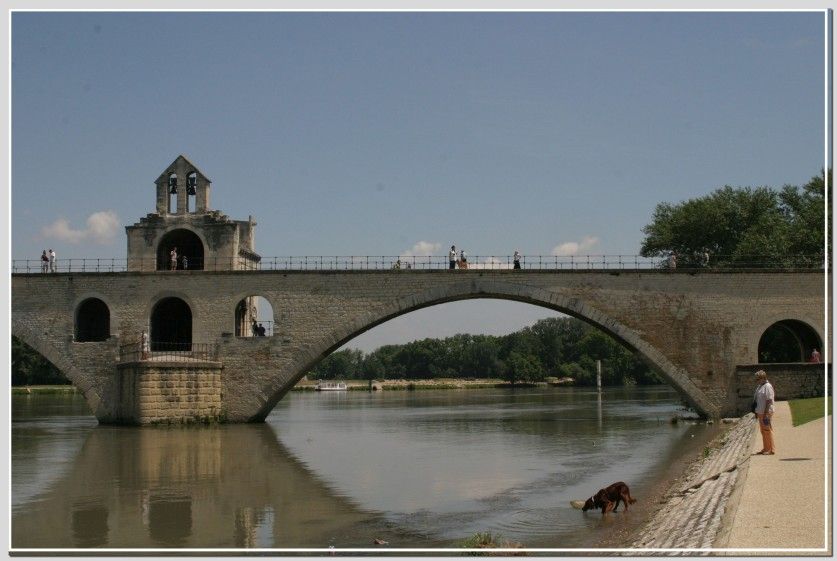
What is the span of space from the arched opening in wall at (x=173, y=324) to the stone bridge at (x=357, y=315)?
2914 mm

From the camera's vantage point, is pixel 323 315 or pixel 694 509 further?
pixel 323 315

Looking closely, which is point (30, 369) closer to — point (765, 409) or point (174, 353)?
point (174, 353)

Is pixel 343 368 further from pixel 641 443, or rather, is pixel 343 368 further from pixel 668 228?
pixel 641 443

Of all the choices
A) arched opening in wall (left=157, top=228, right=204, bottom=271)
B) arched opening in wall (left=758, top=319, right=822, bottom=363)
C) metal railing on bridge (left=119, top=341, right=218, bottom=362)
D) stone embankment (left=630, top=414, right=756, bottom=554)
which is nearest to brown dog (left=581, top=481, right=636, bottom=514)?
stone embankment (left=630, top=414, right=756, bottom=554)

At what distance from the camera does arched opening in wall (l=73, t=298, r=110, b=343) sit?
116 ft


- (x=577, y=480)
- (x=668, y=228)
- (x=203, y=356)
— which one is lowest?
(x=577, y=480)

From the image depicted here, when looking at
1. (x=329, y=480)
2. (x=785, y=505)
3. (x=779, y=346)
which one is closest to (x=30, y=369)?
(x=779, y=346)

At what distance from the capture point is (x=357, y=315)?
32688 millimetres

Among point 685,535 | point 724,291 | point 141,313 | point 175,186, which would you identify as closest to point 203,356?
point 141,313

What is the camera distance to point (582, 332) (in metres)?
103

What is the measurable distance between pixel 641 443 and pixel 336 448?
28.3 ft

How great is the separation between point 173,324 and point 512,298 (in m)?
13.4

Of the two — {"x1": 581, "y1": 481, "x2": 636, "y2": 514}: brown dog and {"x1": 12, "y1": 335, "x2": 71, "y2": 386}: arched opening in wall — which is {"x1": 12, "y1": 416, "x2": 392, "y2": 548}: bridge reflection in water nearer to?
{"x1": 581, "y1": 481, "x2": 636, "y2": 514}: brown dog

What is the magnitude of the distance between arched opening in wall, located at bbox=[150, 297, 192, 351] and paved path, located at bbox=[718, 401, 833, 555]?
25484mm
